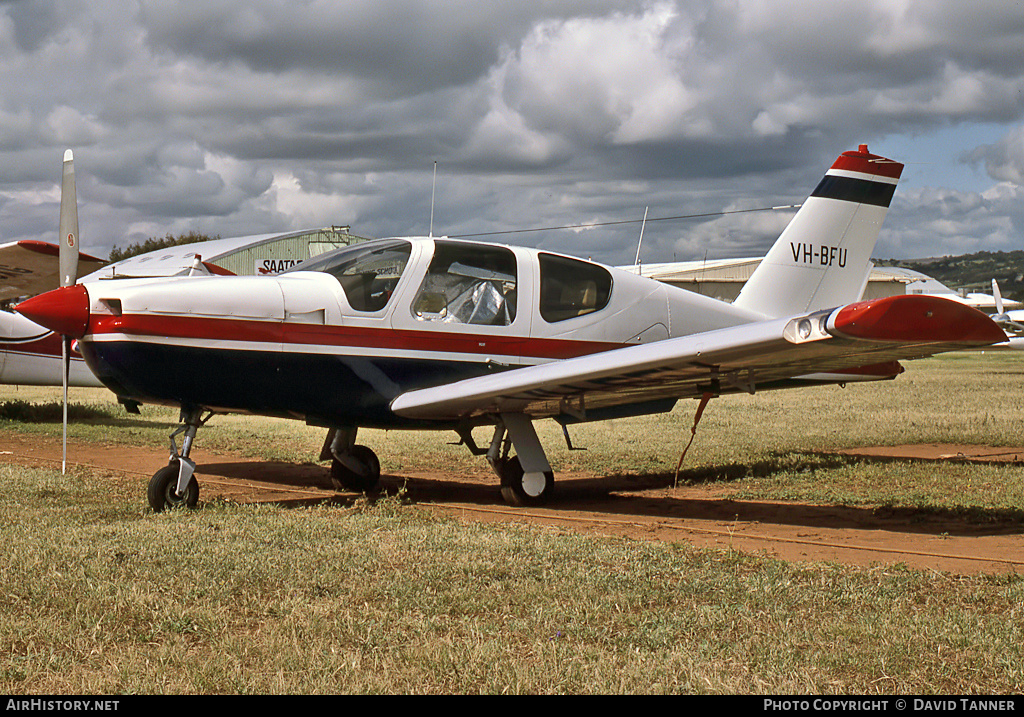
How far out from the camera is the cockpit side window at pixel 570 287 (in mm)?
7711

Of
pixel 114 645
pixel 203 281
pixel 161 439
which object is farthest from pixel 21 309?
pixel 161 439

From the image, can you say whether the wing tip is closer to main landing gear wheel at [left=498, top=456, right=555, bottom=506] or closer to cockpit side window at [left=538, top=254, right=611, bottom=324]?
cockpit side window at [left=538, top=254, right=611, bottom=324]

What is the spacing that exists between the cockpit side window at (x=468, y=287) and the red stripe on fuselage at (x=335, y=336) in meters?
0.15

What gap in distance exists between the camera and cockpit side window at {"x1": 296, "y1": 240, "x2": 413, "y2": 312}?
7145mm

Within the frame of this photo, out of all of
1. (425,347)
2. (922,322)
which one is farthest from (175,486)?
(922,322)

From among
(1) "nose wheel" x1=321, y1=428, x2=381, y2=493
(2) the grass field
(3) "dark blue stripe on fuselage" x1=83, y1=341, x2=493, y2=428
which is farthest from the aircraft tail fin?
(1) "nose wheel" x1=321, y1=428, x2=381, y2=493

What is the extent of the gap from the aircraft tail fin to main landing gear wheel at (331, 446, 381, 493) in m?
4.09

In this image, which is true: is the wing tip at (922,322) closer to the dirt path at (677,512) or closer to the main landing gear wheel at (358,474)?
the dirt path at (677,512)

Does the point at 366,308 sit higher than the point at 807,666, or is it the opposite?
the point at 366,308

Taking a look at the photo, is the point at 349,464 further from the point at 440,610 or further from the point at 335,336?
the point at 440,610

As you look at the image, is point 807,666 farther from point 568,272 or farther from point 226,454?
point 226,454

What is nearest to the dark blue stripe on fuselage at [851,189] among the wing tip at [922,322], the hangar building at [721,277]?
the wing tip at [922,322]

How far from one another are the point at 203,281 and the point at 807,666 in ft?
16.5

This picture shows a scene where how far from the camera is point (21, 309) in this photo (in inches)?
251
